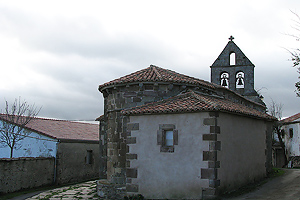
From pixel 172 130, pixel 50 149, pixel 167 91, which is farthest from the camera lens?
pixel 50 149

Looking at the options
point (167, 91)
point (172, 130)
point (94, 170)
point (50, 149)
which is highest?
point (167, 91)

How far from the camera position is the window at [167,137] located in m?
11.0

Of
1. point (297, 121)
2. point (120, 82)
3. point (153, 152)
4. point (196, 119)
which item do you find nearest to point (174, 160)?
point (153, 152)

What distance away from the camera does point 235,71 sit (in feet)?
68.9

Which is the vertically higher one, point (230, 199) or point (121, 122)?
point (121, 122)

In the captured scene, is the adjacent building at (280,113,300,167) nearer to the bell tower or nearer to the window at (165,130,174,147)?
the bell tower

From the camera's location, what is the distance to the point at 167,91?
12.8 m

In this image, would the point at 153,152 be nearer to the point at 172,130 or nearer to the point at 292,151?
the point at 172,130

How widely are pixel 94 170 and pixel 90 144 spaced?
1882mm

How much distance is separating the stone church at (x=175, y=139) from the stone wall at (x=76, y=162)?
676cm

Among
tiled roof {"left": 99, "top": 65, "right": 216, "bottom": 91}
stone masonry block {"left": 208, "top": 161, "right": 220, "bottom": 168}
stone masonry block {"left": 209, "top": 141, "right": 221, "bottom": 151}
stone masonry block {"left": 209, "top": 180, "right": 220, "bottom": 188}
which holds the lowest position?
stone masonry block {"left": 209, "top": 180, "right": 220, "bottom": 188}

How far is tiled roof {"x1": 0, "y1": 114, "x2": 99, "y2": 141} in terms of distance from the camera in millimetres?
20125

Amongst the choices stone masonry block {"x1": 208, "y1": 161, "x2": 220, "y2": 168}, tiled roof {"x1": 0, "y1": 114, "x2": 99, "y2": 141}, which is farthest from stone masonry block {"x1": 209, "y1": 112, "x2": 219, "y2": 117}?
tiled roof {"x1": 0, "y1": 114, "x2": 99, "y2": 141}

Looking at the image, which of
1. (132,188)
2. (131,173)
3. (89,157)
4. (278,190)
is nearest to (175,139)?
(131,173)
